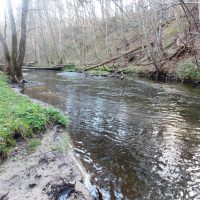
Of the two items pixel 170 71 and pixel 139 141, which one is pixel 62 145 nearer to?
pixel 139 141

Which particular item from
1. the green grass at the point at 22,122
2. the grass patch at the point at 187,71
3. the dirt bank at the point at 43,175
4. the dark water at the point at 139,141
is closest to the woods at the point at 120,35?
the grass patch at the point at 187,71

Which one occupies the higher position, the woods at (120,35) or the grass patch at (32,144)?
the woods at (120,35)

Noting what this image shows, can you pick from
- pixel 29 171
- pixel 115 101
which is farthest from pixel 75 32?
pixel 29 171

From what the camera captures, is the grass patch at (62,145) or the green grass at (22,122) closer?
the green grass at (22,122)

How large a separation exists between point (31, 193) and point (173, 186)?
2.42m

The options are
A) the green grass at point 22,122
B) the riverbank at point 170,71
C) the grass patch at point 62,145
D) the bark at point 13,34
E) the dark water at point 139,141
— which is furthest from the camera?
the bark at point 13,34

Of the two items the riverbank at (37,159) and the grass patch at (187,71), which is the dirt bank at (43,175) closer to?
the riverbank at (37,159)

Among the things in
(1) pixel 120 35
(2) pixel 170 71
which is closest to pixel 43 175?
(2) pixel 170 71

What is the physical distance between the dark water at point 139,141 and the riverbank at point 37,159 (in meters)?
0.49

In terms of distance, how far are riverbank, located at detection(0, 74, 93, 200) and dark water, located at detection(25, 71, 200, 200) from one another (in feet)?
1.59

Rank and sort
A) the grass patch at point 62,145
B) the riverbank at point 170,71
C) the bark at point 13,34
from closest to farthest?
Result: the grass patch at point 62,145 < the riverbank at point 170,71 < the bark at point 13,34

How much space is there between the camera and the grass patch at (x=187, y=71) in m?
17.6

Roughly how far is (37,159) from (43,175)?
0.69m

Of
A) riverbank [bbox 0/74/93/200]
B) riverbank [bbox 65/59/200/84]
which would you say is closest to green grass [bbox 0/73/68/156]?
riverbank [bbox 0/74/93/200]
